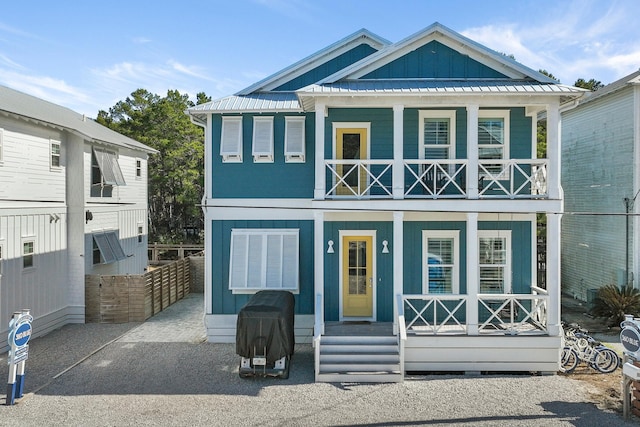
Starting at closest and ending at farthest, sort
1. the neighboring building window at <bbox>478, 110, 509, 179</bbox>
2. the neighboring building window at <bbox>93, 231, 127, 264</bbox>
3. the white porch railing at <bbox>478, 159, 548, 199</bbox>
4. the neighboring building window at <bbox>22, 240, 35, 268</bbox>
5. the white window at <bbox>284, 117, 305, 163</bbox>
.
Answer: the white porch railing at <bbox>478, 159, 548, 199</bbox>
the neighboring building window at <bbox>478, 110, 509, 179</bbox>
the white window at <bbox>284, 117, 305, 163</bbox>
the neighboring building window at <bbox>22, 240, 35, 268</bbox>
the neighboring building window at <bbox>93, 231, 127, 264</bbox>

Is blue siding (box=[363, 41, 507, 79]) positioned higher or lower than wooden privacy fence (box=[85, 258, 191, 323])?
higher

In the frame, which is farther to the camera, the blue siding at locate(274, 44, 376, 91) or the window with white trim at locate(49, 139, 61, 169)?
the window with white trim at locate(49, 139, 61, 169)

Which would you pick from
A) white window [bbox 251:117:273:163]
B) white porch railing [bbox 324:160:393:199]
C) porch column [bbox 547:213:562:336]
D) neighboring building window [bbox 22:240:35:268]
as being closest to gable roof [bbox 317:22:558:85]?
white window [bbox 251:117:273:163]

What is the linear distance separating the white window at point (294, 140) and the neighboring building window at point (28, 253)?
7525 mm

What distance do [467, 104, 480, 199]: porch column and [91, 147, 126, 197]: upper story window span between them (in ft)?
39.6

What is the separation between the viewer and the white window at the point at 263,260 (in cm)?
1248

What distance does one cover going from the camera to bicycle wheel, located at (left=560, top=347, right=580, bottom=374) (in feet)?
34.7

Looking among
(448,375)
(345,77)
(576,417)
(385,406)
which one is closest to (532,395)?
(576,417)

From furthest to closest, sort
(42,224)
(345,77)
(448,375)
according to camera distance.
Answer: (42,224) < (345,77) < (448,375)

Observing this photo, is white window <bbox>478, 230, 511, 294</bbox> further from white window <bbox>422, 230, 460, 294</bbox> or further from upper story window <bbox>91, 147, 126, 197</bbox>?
upper story window <bbox>91, 147, 126, 197</bbox>

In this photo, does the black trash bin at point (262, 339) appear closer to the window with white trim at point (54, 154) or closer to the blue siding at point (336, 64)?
the blue siding at point (336, 64)

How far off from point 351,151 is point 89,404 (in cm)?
842

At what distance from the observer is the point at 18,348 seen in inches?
350

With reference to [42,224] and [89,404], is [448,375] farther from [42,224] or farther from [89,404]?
[42,224]
